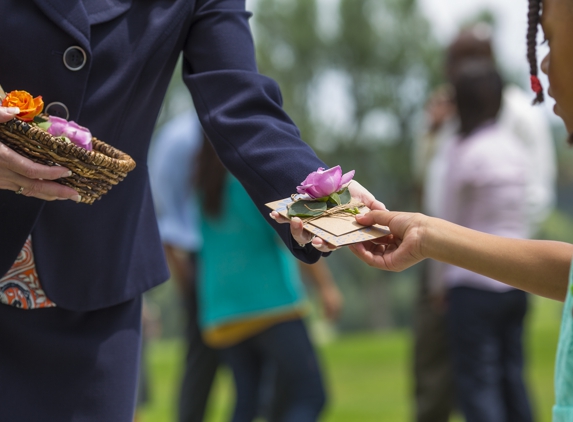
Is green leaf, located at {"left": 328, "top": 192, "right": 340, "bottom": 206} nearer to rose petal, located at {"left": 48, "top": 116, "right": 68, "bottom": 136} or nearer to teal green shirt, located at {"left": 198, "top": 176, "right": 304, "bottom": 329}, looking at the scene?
rose petal, located at {"left": 48, "top": 116, "right": 68, "bottom": 136}

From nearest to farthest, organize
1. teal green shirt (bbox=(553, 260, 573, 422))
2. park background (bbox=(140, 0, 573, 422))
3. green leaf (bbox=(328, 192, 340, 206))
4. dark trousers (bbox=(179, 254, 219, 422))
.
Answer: teal green shirt (bbox=(553, 260, 573, 422)) < green leaf (bbox=(328, 192, 340, 206)) < dark trousers (bbox=(179, 254, 219, 422)) < park background (bbox=(140, 0, 573, 422))

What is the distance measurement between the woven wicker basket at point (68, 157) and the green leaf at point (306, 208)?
337 millimetres

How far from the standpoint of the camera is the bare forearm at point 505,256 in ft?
5.05

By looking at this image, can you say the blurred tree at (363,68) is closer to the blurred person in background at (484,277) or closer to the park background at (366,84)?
the park background at (366,84)

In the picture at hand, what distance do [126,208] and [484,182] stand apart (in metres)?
2.31

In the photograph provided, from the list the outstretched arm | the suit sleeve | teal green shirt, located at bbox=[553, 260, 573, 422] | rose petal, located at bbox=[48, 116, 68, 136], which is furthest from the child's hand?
rose petal, located at bbox=[48, 116, 68, 136]

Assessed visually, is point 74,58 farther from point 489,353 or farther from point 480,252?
point 489,353

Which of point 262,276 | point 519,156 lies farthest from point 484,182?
point 262,276

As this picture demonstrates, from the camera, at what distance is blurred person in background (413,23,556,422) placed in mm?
3865

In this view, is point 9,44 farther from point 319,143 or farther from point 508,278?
point 319,143

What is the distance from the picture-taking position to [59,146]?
147 cm

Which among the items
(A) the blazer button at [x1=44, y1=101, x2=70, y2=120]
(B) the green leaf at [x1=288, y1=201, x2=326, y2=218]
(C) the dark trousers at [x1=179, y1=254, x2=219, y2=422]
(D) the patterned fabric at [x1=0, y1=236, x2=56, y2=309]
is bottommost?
(C) the dark trousers at [x1=179, y1=254, x2=219, y2=422]

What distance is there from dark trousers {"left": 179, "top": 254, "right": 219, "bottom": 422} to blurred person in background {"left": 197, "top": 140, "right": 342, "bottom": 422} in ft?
1.53

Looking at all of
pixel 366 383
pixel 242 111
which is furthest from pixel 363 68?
pixel 242 111
